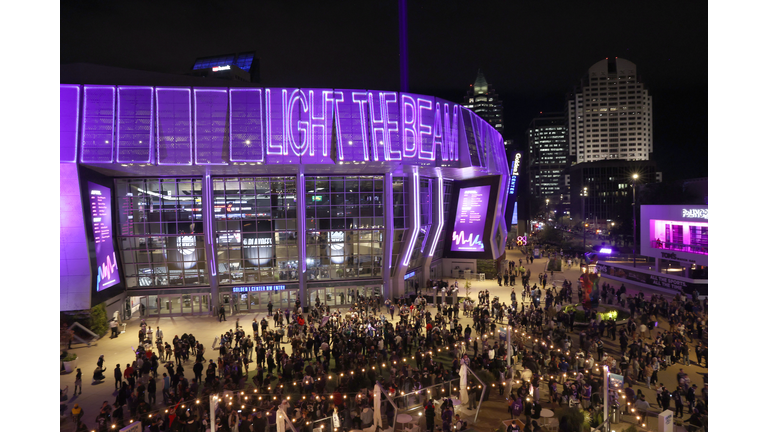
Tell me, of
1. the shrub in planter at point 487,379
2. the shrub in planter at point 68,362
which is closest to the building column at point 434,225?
the shrub in planter at point 487,379

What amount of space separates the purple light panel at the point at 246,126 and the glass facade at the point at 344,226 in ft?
17.9

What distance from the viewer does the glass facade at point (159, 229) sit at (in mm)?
29000

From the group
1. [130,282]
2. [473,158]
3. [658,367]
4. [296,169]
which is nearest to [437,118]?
[473,158]

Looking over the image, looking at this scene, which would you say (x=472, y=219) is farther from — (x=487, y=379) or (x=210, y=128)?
(x=487, y=379)

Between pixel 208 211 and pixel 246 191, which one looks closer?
pixel 208 211

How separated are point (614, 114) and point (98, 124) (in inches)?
7703

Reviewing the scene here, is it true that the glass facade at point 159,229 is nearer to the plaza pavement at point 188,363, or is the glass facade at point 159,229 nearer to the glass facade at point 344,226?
the plaza pavement at point 188,363

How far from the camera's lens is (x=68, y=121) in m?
24.5

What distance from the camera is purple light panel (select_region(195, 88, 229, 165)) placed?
2616 centimetres

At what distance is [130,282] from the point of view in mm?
29328

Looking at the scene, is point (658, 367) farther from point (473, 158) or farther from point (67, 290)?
point (67, 290)

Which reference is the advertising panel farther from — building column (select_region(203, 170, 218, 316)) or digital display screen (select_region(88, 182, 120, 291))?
digital display screen (select_region(88, 182, 120, 291))

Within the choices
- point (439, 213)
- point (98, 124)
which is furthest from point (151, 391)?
point (439, 213)

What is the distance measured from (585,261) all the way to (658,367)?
117ft
